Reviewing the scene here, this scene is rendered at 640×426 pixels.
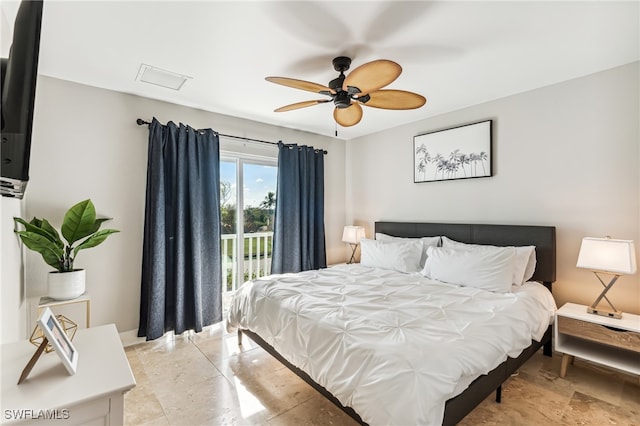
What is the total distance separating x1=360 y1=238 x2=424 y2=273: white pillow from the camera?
320 cm

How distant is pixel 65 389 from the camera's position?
94 centimetres

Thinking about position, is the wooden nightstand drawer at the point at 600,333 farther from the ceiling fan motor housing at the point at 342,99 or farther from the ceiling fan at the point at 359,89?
the ceiling fan motor housing at the point at 342,99

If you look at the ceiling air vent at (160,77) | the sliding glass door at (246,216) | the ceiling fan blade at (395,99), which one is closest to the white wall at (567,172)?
the ceiling fan blade at (395,99)

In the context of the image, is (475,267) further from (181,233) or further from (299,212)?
(181,233)

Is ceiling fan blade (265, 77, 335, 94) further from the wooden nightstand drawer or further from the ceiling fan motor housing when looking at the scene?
the wooden nightstand drawer

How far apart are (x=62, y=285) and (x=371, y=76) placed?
8.90 ft

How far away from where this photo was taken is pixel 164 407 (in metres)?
1.97

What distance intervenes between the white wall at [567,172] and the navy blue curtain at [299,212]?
1.60 m

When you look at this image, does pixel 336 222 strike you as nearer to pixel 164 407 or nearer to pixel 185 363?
pixel 185 363

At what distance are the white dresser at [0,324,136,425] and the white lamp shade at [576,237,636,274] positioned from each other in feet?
9.74

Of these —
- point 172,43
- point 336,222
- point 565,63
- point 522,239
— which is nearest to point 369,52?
point 172,43

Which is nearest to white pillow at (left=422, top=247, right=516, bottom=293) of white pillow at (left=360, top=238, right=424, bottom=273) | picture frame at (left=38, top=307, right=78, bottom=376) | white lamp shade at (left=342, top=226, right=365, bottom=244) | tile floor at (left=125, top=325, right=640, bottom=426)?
white pillow at (left=360, top=238, right=424, bottom=273)

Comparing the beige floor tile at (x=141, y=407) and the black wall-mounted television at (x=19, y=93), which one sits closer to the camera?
the black wall-mounted television at (x=19, y=93)

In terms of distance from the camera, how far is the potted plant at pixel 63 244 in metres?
2.13
